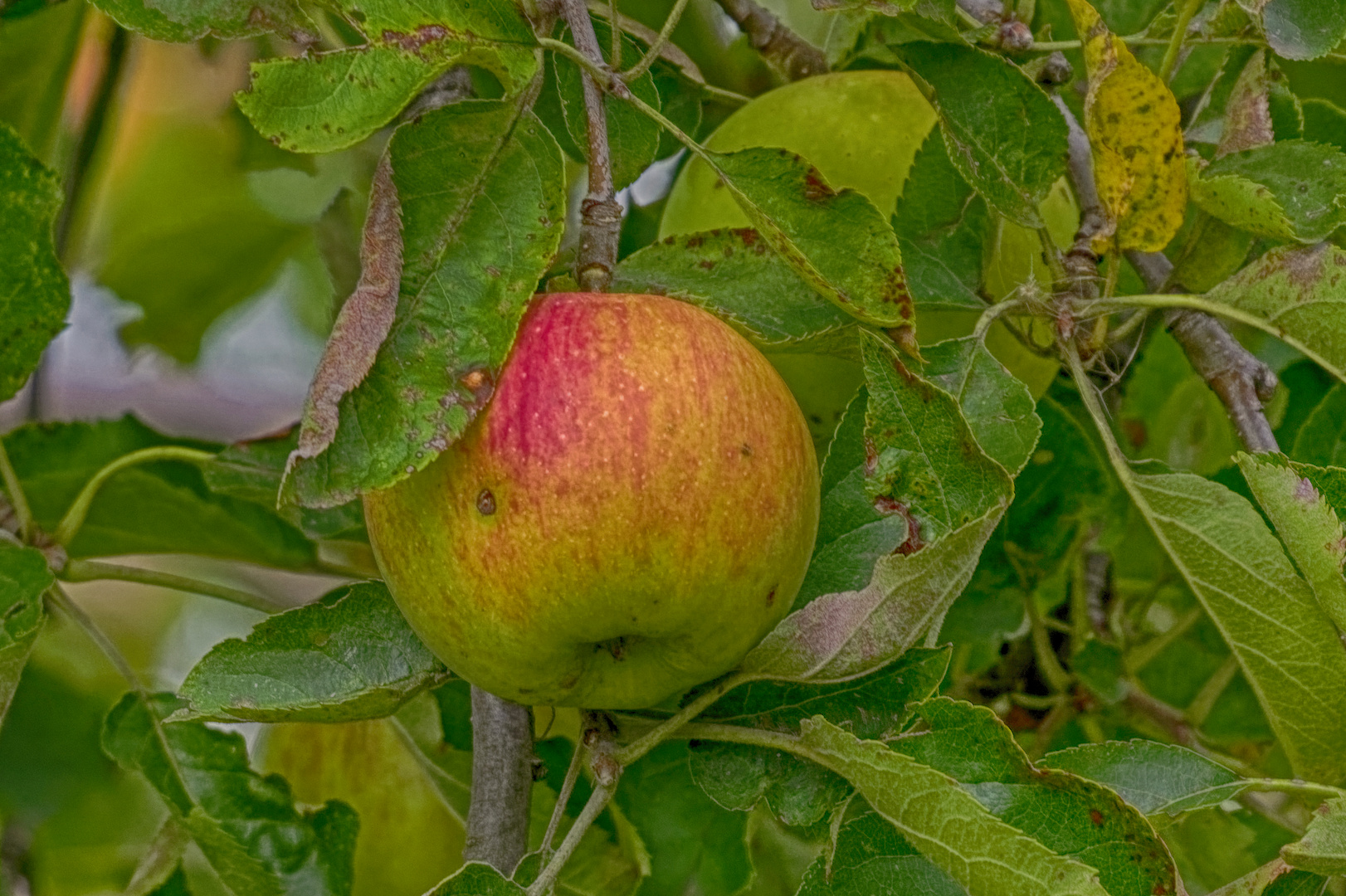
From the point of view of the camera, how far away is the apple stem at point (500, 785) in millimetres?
912

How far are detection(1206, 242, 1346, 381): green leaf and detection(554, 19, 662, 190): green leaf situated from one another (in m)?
0.39

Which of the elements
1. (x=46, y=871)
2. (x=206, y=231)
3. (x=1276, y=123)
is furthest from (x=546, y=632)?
(x=206, y=231)

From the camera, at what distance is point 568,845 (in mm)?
796

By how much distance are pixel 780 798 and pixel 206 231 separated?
1.23m

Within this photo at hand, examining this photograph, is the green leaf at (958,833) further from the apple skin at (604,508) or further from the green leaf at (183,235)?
the green leaf at (183,235)

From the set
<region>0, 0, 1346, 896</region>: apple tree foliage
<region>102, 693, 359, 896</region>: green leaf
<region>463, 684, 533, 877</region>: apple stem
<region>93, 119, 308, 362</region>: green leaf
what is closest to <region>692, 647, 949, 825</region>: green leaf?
<region>0, 0, 1346, 896</region>: apple tree foliage

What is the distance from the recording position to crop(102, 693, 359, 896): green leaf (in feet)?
3.55

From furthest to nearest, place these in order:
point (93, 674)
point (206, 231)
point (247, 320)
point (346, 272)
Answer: point (247, 320) < point (206, 231) < point (93, 674) < point (346, 272)

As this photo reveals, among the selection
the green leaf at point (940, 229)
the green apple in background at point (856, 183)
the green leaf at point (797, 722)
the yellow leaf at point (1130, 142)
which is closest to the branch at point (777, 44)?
the green apple in background at point (856, 183)

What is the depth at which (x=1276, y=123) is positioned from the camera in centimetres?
104

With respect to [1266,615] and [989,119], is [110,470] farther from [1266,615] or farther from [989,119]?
[1266,615]

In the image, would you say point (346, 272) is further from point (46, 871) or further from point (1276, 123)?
point (1276, 123)

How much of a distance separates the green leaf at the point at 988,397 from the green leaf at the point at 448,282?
0.88ft

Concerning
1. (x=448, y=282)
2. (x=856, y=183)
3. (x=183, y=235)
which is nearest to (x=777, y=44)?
(x=856, y=183)
